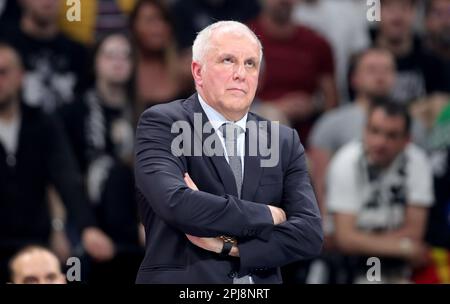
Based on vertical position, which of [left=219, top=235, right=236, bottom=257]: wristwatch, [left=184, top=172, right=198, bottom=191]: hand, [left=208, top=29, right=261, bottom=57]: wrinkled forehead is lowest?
[left=219, top=235, right=236, bottom=257]: wristwatch

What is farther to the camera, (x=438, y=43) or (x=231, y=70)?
(x=438, y=43)

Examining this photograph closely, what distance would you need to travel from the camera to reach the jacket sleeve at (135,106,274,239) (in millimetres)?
3654

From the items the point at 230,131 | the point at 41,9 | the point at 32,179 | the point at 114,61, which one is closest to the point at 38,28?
the point at 41,9

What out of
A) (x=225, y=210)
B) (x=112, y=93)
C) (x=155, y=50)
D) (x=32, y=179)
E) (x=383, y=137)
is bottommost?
(x=225, y=210)

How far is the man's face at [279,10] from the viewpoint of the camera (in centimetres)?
783

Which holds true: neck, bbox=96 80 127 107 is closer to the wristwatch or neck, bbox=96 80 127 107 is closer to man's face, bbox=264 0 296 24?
man's face, bbox=264 0 296 24

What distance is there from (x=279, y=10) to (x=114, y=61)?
4.13 feet

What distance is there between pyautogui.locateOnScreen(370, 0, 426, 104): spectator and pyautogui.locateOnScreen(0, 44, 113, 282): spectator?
251cm

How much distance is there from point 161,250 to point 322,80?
14.9 ft

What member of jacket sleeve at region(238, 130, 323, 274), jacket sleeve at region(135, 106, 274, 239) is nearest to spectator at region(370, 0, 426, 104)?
jacket sleeve at region(238, 130, 323, 274)

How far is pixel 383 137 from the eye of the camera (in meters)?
6.91

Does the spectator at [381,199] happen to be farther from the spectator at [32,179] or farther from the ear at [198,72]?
the ear at [198,72]

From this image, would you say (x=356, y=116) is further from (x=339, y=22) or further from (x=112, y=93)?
(x=112, y=93)
